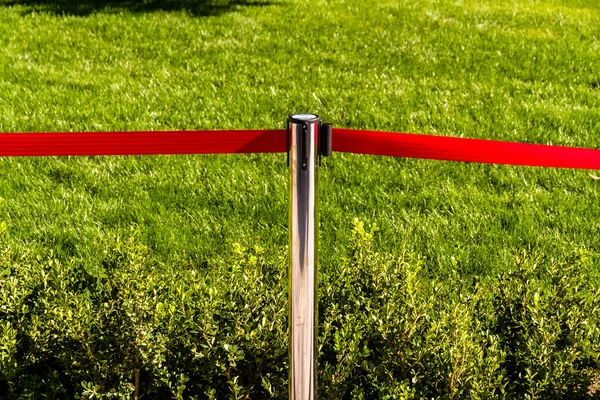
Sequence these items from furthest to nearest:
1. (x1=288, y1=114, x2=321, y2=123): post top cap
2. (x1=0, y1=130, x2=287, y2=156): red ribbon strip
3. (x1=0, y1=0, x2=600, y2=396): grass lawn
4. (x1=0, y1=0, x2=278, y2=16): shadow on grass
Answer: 1. (x1=0, y1=0, x2=278, y2=16): shadow on grass
2. (x1=0, y1=0, x2=600, y2=396): grass lawn
3. (x1=0, y1=130, x2=287, y2=156): red ribbon strip
4. (x1=288, y1=114, x2=321, y2=123): post top cap

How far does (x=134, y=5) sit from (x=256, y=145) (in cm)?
793

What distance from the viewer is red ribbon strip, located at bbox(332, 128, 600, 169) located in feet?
9.97

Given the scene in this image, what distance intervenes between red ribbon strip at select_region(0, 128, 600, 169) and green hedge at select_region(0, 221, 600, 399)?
1.54 ft

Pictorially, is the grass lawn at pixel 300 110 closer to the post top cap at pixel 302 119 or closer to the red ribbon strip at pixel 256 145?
the red ribbon strip at pixel 256 145

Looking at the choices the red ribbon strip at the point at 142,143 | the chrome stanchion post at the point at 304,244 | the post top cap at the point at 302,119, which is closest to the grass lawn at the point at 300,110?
the red ribbon strip at the point at 142,143

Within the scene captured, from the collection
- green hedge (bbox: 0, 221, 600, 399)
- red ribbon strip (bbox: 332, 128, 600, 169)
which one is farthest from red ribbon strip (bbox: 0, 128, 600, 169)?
green hedge (bbox: 0, 221, 600, 399)

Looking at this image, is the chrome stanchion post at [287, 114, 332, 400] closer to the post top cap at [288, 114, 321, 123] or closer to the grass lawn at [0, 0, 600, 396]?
the post top cap at [288, 114, 321, 123]

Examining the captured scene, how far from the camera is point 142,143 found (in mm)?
3086

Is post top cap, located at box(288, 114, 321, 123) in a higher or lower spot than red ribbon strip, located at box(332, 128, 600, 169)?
higher

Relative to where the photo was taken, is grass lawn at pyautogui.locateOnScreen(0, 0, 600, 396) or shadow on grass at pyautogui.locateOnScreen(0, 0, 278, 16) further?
shadow on grass at pyautogui.locateOnScreen(0, 0, 278, 16)

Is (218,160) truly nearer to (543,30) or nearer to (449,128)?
(449,128)

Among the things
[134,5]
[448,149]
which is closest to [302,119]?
[448,149]

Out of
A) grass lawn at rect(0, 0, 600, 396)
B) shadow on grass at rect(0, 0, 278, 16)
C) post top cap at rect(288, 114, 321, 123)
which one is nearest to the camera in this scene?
post top cap at rect(288, 114, 321, 123)

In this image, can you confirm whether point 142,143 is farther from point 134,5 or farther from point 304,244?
point 134,5
